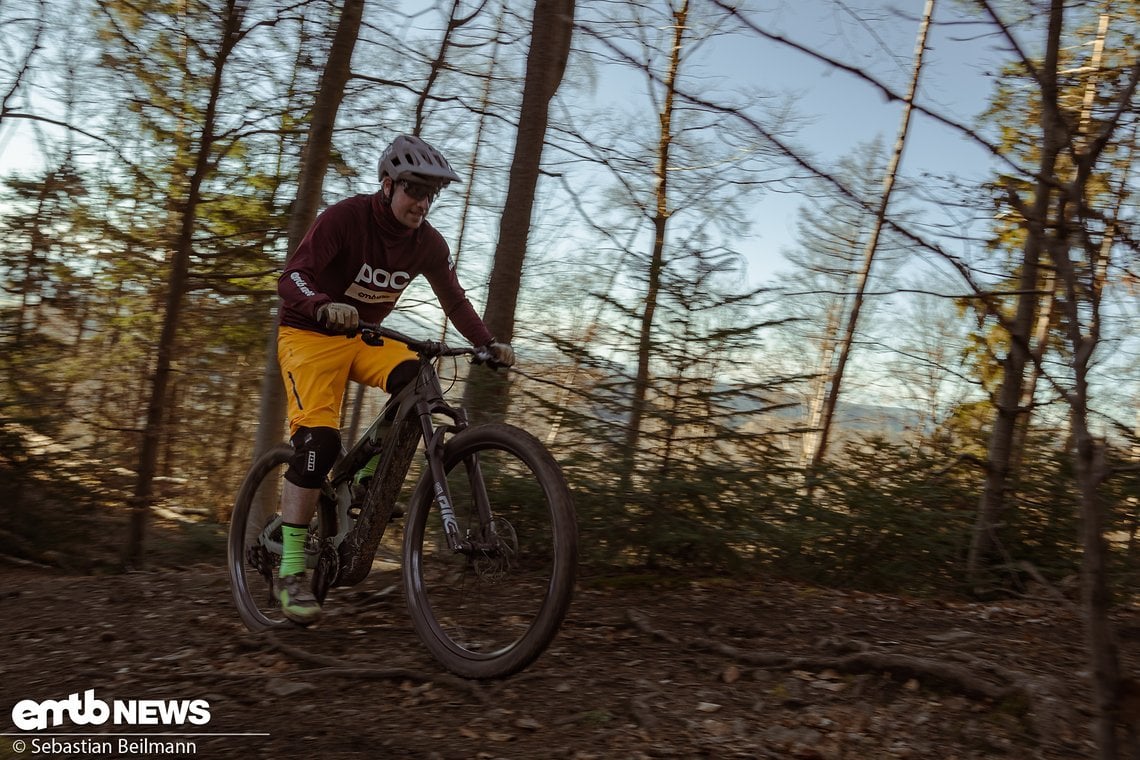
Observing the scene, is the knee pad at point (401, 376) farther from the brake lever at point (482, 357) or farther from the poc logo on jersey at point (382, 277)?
the poc logo on jersey at point (382, 277)

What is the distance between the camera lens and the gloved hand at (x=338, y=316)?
349 cm

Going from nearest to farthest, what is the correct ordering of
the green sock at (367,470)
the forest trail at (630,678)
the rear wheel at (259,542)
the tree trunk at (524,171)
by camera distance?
the forest trail at (630,678) < the green sock at (367,470) < the rear wheel at (259,542) < the tree trunk at (524,171)

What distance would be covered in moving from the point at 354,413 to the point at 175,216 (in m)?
7.40

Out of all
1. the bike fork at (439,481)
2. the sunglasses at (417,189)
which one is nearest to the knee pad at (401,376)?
the bike fork at (439,481)

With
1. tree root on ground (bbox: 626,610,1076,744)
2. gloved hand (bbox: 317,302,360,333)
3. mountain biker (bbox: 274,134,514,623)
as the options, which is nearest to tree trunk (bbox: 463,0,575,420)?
mountain biker (bbox: 274,134,514,623)

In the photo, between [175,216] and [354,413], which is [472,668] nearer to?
[175,216]

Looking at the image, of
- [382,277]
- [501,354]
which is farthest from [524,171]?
[501,354]

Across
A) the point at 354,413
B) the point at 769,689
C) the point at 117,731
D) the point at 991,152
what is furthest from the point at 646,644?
the point at 354,413

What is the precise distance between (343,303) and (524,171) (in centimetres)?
→ 294

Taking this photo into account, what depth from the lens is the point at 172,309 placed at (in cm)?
892

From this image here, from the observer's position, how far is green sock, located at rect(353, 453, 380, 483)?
162 inches

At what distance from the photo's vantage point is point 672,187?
1291 centimetres

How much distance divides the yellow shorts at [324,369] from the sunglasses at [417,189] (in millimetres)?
718

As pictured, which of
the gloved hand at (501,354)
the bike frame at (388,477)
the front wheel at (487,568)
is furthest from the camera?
the gloved hand at (501,354)
